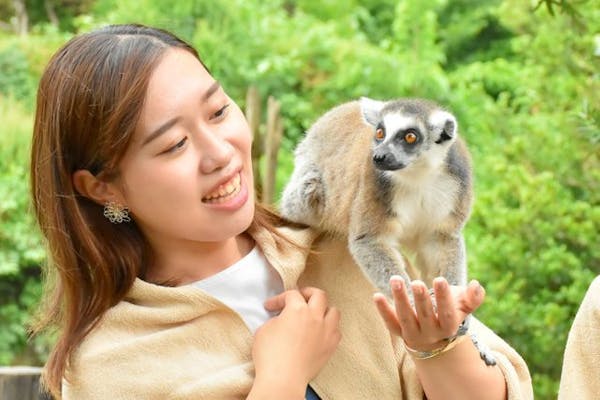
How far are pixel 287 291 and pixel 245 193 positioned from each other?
0.72 feet

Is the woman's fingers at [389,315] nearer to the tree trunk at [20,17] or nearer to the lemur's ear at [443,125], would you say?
the lemur's ear at [443,125]

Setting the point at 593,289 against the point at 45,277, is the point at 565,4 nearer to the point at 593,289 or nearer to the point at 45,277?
the point at 593,289

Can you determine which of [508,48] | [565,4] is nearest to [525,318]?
[565,4]

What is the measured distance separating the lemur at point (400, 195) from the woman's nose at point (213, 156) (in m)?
0.46

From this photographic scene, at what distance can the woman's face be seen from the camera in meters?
1.58

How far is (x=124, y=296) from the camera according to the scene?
172 centimetres

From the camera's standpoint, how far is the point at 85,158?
165 cm

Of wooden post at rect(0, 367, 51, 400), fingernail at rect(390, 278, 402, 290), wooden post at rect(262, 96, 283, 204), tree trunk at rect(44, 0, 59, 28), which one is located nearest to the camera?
fingernail at rect(390, 278, 402, 290)

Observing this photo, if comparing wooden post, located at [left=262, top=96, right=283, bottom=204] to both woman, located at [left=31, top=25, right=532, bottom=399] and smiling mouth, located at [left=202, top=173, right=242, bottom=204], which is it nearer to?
woman, located at [left=31, top=25, right=532, bottom=399]

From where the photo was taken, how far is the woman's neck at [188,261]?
177cm

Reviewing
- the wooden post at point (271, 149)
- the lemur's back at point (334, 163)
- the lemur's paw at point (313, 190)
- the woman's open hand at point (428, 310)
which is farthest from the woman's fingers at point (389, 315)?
the wooden post at point (271, 149)

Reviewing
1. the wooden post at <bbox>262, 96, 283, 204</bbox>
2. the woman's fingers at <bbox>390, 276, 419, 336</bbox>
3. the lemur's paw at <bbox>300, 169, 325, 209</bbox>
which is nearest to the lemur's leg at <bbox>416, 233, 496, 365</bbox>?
the lemur's paw at <bbox>300, 169, 325, 209</bbox>

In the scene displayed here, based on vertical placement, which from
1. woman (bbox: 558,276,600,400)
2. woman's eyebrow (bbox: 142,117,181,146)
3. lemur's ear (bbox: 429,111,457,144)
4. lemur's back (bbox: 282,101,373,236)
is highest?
woman's eyebrow (bbox: 142,117,181,146)

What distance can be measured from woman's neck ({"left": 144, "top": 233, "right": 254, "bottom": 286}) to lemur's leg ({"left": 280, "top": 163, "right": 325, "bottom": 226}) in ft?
1.02
